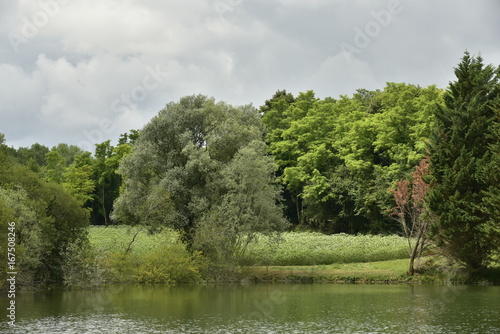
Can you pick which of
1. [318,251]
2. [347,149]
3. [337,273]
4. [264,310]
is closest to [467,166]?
[337,273]

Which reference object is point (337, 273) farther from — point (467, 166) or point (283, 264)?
point (467, 166)

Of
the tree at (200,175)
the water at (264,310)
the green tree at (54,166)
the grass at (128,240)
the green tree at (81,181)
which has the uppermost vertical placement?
the green tree at (54,166)

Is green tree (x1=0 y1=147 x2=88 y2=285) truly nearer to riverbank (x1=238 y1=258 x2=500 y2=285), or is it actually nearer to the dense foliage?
riverbank (x1=238 y1=258 x2=500 y2=285)

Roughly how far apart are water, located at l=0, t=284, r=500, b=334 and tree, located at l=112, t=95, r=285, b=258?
20.6ft

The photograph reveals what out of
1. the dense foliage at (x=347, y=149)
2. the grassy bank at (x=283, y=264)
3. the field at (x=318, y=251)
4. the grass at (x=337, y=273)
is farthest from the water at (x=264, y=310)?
the dense foliage at (x=347, y=149)

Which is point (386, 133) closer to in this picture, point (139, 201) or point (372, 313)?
point (139, 201)

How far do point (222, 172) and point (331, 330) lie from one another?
22.5 metres

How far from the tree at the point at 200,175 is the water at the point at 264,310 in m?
6.28

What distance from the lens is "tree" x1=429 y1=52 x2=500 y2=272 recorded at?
34.9 m

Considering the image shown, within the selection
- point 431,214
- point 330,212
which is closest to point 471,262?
point 431,214

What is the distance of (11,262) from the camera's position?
1211 inches

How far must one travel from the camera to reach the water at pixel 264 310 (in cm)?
2164

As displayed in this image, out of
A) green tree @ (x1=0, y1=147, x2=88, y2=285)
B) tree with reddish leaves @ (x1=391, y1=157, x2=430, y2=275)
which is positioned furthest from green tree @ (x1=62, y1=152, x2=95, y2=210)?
tree with reddish leaves @ (x1=391, y1=157, x2=430, y2=275)

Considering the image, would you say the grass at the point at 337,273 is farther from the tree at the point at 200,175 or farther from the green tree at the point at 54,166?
the green tree at the point at 54,166
